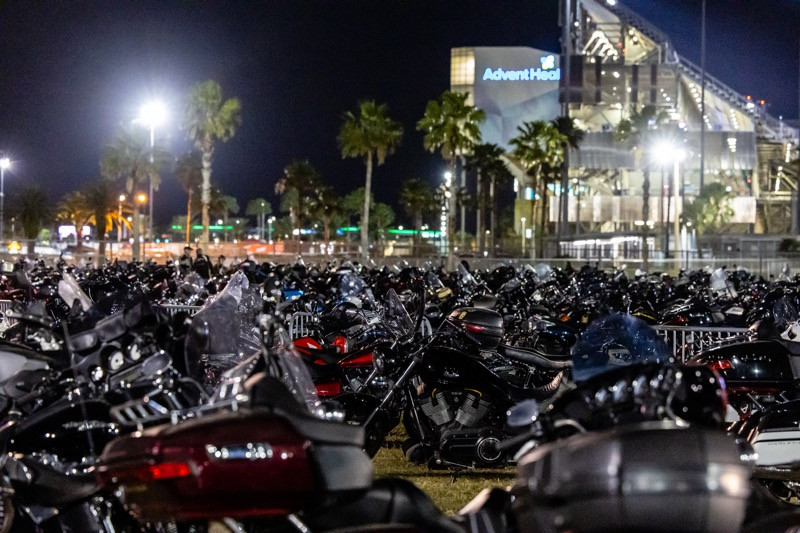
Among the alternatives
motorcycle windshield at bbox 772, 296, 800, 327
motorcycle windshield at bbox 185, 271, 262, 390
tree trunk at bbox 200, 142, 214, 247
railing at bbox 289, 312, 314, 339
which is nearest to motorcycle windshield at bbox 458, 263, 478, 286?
railing at bbox 289, 312, 314, 339

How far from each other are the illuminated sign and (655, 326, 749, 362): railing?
346 ft

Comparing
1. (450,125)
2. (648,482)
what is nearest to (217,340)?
(648,482)

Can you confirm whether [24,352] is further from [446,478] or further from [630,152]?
[630,152]

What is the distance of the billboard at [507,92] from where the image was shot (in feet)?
375

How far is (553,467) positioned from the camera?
297 cm

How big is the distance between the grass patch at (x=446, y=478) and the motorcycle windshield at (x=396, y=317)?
120cm

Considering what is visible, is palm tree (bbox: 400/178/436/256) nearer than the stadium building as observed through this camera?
Yes

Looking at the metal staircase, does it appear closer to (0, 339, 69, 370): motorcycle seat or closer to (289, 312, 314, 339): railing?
(289, 312, 314, 339): railing

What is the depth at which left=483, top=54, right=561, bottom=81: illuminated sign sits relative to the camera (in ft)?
377

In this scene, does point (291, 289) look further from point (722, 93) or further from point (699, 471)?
point (722, 93)

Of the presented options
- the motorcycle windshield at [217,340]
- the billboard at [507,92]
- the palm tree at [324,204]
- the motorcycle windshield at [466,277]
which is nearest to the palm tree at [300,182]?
the palm tree at [324,204]

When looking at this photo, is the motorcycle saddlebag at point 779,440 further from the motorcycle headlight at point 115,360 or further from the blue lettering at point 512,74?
the blue lettering at point 512,74

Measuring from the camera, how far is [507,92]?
377ft

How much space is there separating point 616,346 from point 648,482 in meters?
2.31
